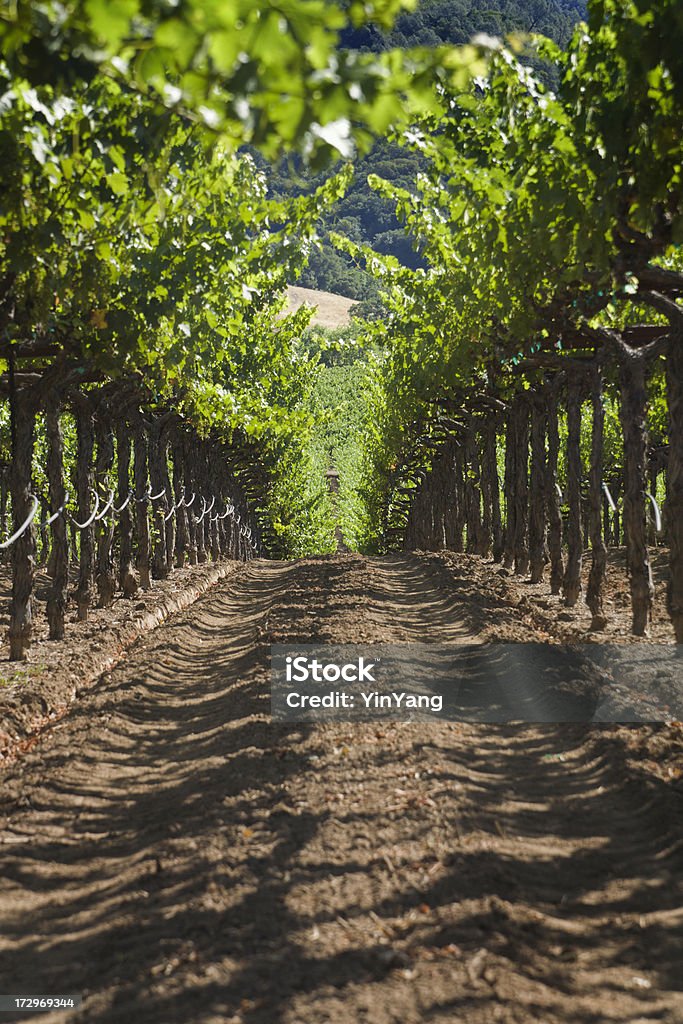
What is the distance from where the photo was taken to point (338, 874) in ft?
14.4

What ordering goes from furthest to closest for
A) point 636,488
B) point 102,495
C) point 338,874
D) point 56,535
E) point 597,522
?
point 102,495, point 597,522, point 56,535, point 636,488, point 338,874

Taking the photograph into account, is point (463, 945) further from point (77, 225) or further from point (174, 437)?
point (174, 437)

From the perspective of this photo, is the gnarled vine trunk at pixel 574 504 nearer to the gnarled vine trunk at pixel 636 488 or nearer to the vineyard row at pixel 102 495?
the gnarled vine trunk at pixel 636 488

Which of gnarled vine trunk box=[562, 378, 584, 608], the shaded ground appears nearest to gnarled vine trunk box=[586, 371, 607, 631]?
gnarled vine trunk box=[562, 378, 584, 608]

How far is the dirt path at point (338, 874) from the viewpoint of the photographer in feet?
11.2

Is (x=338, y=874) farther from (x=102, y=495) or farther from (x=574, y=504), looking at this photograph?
(x=102, y=495)

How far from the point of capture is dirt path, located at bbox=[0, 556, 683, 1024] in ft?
11.2

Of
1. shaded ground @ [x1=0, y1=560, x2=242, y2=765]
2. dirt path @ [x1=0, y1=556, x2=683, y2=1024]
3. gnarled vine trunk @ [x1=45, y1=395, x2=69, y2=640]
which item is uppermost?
gnarled vine trunk @ [x1=45, y1=395, x2=69, y2=640]

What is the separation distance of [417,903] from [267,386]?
68.5ft

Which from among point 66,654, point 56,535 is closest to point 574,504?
point 56,535

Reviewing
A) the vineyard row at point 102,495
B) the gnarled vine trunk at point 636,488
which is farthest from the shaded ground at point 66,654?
the gnarled vine trunk at point 636,488

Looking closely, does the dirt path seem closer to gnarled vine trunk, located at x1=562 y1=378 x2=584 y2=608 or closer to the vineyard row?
the vineyard row

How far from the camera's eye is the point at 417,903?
13.3 feet

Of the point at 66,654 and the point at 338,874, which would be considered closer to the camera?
the point at 338,874
